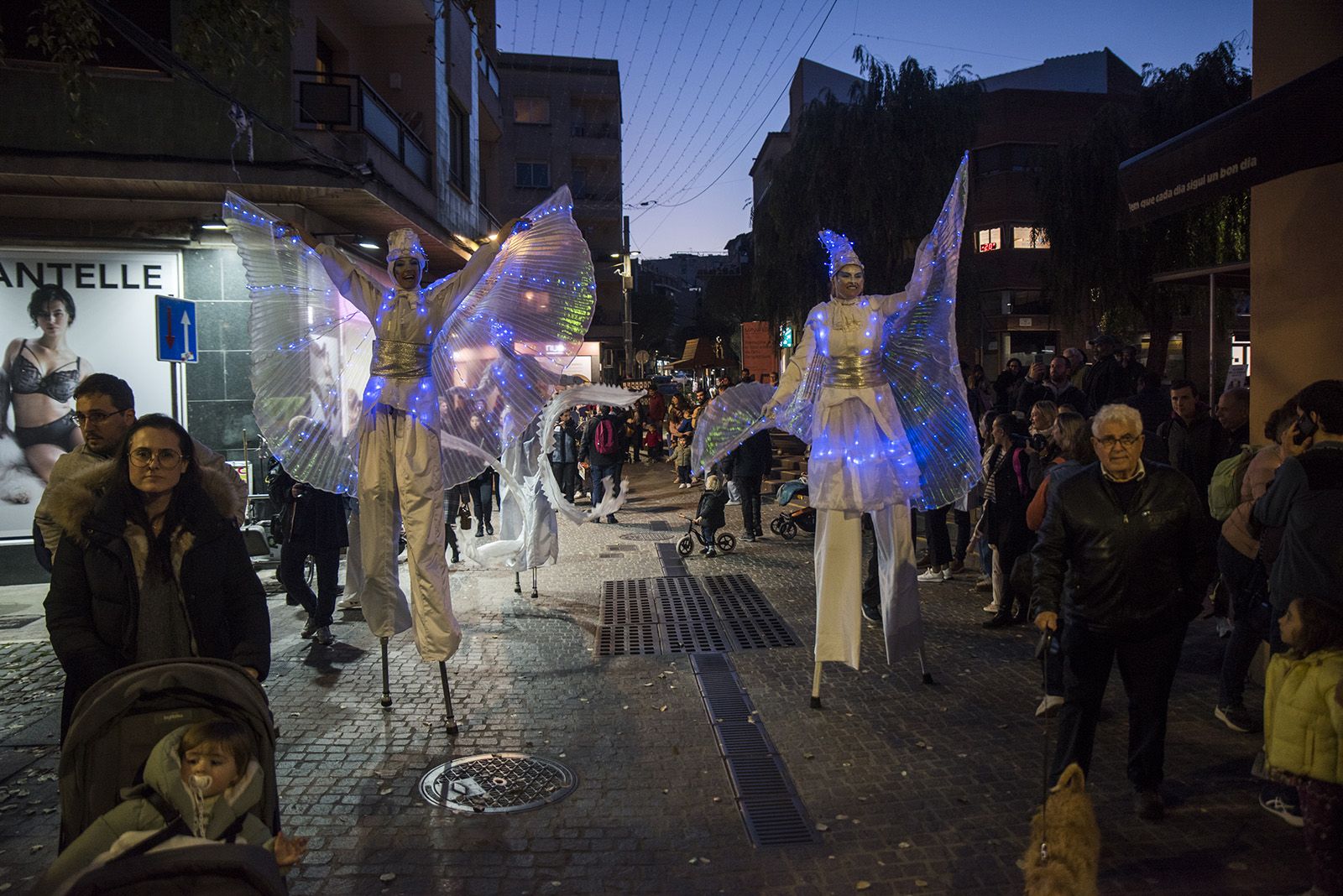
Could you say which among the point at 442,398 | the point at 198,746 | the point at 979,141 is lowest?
the point at 198,746

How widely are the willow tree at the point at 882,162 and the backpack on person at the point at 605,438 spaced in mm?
8683

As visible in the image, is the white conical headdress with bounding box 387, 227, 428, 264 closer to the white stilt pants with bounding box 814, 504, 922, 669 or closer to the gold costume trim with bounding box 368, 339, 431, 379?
the gold costume trim with bounding box 368, 339, 431, 379

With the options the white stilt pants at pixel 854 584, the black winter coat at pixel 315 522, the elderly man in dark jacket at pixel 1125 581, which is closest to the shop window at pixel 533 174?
the black winter coat at pixel 315 522

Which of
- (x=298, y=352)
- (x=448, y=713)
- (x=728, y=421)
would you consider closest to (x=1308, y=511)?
(x=728, y=421)

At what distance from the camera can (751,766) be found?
4.56 meters

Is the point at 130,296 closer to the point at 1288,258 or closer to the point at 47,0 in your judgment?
the point at 47,0

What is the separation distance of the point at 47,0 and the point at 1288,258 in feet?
25.2

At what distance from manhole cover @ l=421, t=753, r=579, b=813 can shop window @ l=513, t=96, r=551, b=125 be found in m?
41.7

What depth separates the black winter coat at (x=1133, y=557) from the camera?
3.71 metres

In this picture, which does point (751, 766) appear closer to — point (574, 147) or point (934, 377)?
point (934, 377)

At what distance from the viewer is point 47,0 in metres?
5.00

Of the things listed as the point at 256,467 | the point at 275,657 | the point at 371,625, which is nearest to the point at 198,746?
the point at 371,625

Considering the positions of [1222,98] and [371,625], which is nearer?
[371,625]

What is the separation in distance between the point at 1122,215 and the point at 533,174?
2919 centimetres
